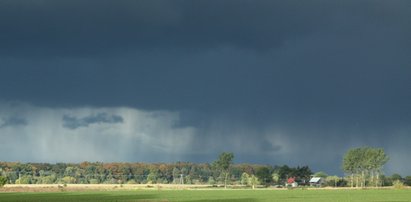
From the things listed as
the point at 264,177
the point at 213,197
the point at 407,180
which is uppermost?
the point at 264,177

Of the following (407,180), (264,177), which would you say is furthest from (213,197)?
(407,180)

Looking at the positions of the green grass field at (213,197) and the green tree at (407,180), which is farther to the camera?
the green tree at (407,180)

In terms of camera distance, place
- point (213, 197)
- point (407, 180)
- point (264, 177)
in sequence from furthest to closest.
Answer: point (264, 177)
point (407, 180)
point (213, 197)

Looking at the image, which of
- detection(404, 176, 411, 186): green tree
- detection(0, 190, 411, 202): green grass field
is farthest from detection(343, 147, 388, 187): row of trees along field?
detection(0, 190, 411, 202): green grass field

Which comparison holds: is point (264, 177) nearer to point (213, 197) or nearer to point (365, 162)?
point (365, 162)

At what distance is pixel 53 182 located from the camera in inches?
7180

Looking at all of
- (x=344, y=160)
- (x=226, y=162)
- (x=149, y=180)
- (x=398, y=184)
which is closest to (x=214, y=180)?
(x=226, y=162)

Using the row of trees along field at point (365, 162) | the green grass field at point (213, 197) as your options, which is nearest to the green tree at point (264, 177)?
the row of trees along field at point (365, 162)

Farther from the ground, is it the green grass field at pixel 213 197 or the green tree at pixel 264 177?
the green tree at pixel 264 177

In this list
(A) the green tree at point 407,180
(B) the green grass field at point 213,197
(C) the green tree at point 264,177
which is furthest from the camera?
(C) the green tree at point 264,177

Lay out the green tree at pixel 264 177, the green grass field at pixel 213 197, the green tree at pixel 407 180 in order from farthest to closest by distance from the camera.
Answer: the green tree at pixel 264 177
the green tree at pixel 407 180
the green grass field at pixel 213 197

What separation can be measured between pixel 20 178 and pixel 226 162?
6139 cm

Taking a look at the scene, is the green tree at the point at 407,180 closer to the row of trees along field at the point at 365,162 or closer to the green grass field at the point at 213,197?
the row of trees along field at the point at 365,162

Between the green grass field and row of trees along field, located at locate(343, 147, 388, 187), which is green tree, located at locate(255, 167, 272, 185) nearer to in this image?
row of trees along field, located at locate(343, 147, 388, 187)
